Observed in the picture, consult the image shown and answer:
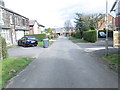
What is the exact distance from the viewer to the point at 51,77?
592cm

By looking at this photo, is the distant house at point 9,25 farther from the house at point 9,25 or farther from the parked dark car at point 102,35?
the parked dark car at point 102,35

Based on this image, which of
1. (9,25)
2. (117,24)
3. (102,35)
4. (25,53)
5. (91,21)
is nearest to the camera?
(25,53)

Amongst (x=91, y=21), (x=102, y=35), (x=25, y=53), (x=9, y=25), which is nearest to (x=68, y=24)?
(x=91, y=21)

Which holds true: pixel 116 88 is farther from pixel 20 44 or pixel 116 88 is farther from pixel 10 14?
pixel 10 14

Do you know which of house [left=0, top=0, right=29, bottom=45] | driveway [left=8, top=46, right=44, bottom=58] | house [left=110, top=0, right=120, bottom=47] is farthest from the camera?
house [left=0, top=0, right=29, bottom=45]

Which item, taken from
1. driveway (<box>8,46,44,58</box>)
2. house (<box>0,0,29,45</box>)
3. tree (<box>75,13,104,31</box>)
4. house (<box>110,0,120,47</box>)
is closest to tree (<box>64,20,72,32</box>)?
tree (<box>75,13,104,31</box>)

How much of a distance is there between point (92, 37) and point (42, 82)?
20.8m

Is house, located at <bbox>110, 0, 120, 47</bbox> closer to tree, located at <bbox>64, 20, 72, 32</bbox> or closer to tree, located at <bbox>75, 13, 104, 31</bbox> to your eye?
tree, located at <bbox>75, 13, 104, 31</bbox>

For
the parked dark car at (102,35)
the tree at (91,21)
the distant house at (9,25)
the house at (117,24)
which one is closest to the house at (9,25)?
the distant house at (9,25)

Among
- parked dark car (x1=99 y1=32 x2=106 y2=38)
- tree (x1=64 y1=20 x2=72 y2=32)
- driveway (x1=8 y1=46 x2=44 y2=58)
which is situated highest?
tree (x1=64 y1=20 x2=72 y2=32)

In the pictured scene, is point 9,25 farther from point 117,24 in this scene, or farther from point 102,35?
point 102,35

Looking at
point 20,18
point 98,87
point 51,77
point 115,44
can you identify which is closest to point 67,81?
point 51,77

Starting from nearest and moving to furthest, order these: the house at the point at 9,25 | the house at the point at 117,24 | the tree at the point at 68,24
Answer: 1. the house at the point at 117,24
2. the house at the point at 9,25
3. the tree at the point at 68,24

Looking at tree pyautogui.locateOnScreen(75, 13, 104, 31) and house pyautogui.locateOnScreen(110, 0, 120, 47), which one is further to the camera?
tree pyautogui.locateOnScreen(75, 13, 104, 31)
